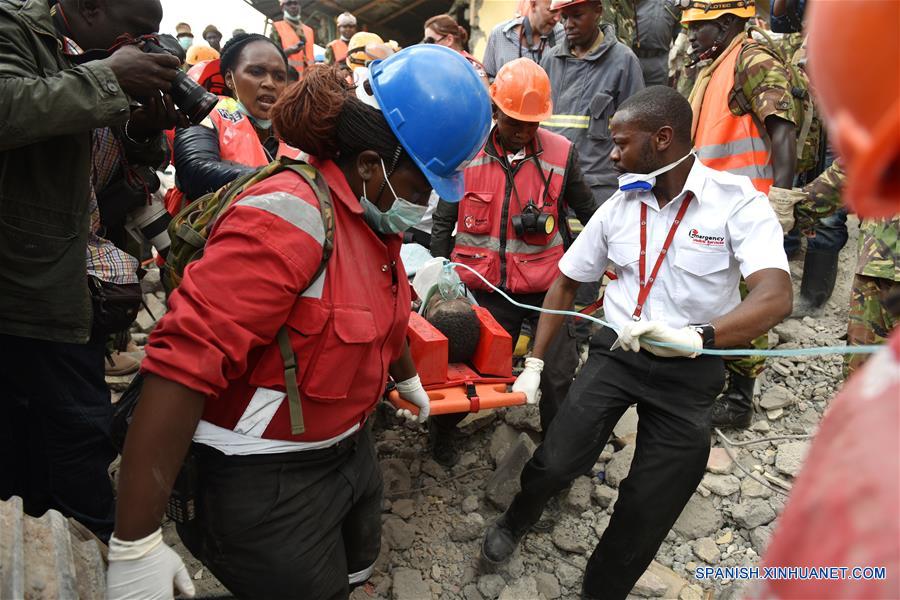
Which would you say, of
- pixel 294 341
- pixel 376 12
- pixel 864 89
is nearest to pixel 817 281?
pixel 294 341

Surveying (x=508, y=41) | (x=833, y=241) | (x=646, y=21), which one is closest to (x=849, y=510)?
(x=833, y=241)

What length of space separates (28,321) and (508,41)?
4913mm

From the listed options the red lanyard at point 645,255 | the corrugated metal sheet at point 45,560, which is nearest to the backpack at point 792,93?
the red lanyard at point 645,255

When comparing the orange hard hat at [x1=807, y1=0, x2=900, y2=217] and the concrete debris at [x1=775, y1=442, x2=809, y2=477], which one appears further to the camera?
the concrete debris at [x1=775, y1=442, x2=809, y2=477]

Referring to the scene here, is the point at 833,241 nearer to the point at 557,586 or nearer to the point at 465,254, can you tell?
the point at 465,254

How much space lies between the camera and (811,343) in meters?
4.59

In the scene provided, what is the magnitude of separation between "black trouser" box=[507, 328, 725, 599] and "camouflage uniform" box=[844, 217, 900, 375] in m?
0.96

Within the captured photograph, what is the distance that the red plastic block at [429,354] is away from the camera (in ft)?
8.86

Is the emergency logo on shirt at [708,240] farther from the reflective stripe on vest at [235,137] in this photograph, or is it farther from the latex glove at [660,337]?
the reflective stripe on vest at [235,137]

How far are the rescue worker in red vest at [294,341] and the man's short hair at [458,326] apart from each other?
1162mm

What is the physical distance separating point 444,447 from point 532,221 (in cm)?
148

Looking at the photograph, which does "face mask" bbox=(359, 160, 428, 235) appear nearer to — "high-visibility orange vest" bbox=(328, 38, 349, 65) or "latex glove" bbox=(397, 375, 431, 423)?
"latex glove" bbox=(397, 375, 431, 423)

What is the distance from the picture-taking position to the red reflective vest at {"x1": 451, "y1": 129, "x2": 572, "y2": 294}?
3516 millimetres

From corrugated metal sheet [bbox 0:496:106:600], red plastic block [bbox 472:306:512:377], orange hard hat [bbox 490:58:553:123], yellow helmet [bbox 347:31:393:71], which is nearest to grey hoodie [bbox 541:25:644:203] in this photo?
orange hard hat [bbox 490:58:553:123]
